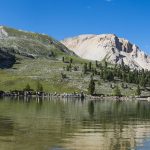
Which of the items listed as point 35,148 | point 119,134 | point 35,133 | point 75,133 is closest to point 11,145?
point 35,148

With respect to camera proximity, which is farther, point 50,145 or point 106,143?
point 106,143

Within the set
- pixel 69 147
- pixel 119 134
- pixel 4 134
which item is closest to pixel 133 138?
pixel 119 134

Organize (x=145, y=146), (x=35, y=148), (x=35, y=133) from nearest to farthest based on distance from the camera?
1. (x=35, y=148)
2. (x=145, y=146)
3. (x=35, y=133)

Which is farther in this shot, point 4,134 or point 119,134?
point 119,134

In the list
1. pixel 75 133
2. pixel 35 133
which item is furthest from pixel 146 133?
pixel 35 133

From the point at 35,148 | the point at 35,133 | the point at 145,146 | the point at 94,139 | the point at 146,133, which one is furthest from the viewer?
the point at 146,133

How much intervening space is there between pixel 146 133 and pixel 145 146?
42.6ft

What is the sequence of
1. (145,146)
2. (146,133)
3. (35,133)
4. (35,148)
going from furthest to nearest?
(146,133)
(35,133)
(145,146)
(35,148)

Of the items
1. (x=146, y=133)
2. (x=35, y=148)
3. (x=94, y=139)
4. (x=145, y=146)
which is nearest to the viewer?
(x=35, y=148)

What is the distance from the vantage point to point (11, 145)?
40.8 meters

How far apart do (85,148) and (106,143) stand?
4841 millimetres

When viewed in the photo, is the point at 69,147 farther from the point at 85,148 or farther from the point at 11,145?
the point at 11,145

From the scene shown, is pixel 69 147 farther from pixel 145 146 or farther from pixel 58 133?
pixel 58 133

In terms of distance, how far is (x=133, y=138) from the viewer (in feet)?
161
